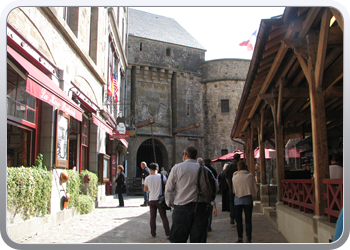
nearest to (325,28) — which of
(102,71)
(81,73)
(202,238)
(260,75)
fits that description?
(202,238)

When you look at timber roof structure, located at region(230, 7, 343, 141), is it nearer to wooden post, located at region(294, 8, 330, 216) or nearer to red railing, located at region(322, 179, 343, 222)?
wooden post, located at region(294, 8, 330, 216)

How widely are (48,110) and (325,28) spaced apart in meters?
5.69

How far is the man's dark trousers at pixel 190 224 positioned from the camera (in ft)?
13.5

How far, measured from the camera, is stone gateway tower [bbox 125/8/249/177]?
82.6ft

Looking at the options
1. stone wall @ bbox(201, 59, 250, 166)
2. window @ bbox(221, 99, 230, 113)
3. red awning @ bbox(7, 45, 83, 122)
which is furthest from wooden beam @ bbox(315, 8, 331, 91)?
window @ bbox(221, 99, 230, 113)

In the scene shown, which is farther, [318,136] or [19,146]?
[19,146]

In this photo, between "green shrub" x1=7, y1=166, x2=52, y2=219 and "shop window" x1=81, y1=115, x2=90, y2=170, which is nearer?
"green shrub" x1=7, y1=166, x2=52, y2=219

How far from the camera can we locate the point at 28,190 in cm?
592

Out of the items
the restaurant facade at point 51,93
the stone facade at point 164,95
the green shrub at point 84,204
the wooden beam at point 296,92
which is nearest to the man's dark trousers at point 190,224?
the restaurant facade at point 51,93

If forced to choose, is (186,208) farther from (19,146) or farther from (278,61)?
(19,146)

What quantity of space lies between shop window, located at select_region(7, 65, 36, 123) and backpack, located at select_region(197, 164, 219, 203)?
3655 millimetres

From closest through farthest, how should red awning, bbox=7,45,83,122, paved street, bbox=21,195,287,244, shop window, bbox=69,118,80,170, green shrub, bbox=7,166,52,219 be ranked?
1. red awning, bbox=7,45,83,122
2. green shrub, bbox=7,166,52,219
3. paved street, bbox=21,195,287,244
4. shop window, bbox=69,118,80,170

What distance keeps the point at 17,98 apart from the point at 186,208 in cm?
394

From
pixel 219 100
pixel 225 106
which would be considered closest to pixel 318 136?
pixel 219 100
